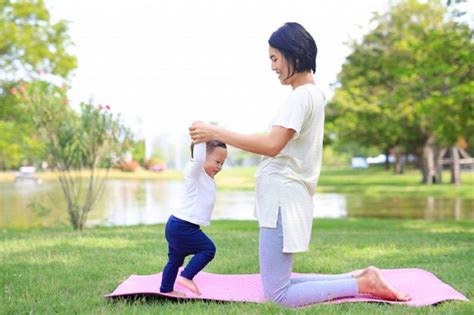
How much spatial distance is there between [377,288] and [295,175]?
847 mm

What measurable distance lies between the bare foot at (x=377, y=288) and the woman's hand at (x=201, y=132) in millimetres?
1260

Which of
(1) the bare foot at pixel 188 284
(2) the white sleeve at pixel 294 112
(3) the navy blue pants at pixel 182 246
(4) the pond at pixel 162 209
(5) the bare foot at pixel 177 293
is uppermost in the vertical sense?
(2) the white sleeve at pixel 294 112

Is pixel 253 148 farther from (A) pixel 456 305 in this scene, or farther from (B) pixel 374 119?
(B) pixel 374 119

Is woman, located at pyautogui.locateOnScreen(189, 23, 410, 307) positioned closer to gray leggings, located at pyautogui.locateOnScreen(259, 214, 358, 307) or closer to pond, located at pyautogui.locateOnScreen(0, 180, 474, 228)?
gray leggings, located at pyautogui.locateOnScreen(259, 214, 358, 307)

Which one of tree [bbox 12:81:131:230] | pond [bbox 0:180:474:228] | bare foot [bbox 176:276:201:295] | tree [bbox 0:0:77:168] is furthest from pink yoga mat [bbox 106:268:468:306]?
tree [bbox 0:0:77:168]

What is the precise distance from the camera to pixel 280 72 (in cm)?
405

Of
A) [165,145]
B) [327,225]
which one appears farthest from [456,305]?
[165,145]

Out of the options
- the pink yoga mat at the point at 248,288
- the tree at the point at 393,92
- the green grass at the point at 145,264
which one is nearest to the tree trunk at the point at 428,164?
the tree at the point at 393,92

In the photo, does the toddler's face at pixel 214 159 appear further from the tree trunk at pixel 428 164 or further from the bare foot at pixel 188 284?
the tree trunk at pixel 428 164

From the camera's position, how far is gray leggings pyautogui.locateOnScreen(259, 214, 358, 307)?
3.99 meters

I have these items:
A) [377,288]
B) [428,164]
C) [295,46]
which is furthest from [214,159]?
[428,164]

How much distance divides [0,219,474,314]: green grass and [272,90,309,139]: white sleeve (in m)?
1.04

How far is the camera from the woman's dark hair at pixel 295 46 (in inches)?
155

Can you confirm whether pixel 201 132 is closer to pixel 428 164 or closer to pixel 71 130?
pixel 71 130
